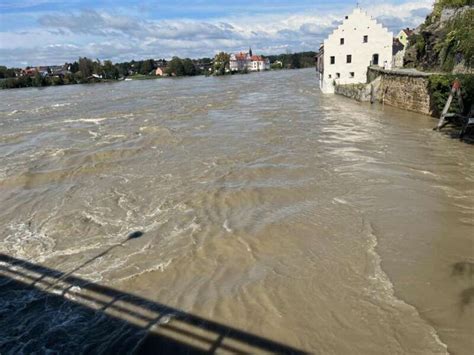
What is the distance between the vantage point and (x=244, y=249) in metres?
9.76

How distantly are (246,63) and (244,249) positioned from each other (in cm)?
15883

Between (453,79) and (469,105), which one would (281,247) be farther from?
(453,79)

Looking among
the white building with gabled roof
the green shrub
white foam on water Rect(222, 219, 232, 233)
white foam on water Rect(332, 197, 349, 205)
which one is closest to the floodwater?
white foam on water Rect(222, 219, 232, 233)

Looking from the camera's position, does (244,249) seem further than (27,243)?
No

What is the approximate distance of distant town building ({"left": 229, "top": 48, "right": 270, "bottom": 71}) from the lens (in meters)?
154

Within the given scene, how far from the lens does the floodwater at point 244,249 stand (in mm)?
6938

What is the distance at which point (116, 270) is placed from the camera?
9.02 m

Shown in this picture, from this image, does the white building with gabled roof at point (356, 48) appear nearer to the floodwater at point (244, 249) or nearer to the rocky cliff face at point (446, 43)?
the rocky cliff face at point (446, 43)

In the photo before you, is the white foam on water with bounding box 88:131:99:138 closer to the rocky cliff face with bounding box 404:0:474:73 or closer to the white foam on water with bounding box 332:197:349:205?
the white foam on water with bounding box 332:197:349:205

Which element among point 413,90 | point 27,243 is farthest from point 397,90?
point 27,243

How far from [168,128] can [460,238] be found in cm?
2102

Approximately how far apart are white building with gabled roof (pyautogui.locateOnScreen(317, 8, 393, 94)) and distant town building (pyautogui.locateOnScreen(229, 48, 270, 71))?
105 meters

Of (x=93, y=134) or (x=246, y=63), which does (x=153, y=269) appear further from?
(x=246, y=63)

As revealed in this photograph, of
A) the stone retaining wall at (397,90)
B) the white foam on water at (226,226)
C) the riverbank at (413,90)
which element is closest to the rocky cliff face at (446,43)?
the riverbank at (413,90)
